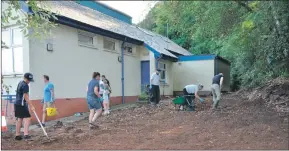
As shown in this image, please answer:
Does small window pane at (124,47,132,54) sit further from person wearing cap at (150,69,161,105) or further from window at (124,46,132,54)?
person wearing cap at (150,69,161,105)

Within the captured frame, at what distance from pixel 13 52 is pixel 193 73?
13269mm

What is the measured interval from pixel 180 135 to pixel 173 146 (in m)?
1.03

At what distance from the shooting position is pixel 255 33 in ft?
42.6

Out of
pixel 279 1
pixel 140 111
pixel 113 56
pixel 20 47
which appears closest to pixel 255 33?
pixel 279 1

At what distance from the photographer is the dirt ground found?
6810 millimetres

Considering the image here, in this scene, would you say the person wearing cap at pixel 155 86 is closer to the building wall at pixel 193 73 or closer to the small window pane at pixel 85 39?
the small window pane at pixel 85 39

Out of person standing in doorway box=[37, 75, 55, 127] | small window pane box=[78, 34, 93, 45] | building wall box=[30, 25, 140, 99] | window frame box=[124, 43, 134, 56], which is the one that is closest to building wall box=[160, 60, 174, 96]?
window frame box=[124, 43, 134, 56]

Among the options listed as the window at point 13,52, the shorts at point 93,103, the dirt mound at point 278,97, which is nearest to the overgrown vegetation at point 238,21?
the dirt mound at point 278,97

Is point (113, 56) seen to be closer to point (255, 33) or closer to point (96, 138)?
point (255, 33)

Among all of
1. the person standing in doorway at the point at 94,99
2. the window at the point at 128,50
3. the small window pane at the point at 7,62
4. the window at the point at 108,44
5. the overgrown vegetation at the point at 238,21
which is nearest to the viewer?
the overgrown vegetation at the point at 238,21

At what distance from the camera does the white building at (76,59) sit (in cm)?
1149

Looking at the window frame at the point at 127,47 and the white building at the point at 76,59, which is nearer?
Answer: the white building at the point at 76,59

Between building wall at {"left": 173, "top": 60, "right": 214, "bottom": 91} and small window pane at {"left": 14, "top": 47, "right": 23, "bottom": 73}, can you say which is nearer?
small window pane at {"left": 14, "top": 47, "right": 23, "bottom": 73}

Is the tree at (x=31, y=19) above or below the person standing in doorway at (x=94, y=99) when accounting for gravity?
above
